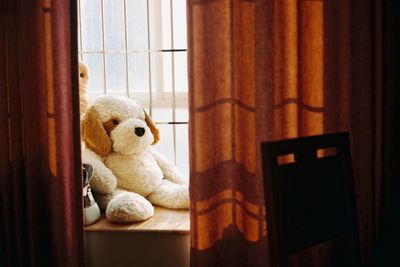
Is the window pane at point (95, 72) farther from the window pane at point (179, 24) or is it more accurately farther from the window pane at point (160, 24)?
the window pane at point (179, 24)

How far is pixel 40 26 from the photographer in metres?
1.73

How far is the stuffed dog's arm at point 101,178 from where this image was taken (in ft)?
6.42

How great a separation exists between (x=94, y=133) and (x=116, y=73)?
47 centimetres

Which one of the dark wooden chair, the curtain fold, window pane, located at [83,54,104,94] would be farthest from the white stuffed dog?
the dark wooden chair

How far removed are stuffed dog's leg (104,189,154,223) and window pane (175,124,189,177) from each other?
629 millimetres

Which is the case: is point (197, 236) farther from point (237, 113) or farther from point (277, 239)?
point (277, 239)

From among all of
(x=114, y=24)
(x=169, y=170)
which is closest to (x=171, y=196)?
(x=169, y=170)

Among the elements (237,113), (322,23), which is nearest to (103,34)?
(237,113)

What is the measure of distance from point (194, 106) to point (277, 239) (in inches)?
29.3

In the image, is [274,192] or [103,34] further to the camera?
[103,34]

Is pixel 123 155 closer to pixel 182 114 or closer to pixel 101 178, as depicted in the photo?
pixel 101 178

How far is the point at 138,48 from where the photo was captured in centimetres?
229

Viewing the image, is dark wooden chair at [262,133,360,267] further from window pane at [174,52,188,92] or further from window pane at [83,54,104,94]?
window pane at [83,54,104,94]

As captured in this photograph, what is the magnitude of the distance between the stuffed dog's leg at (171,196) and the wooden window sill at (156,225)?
63 millimetres
